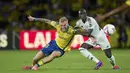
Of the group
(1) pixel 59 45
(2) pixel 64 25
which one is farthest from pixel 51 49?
(2) pixel 64 25

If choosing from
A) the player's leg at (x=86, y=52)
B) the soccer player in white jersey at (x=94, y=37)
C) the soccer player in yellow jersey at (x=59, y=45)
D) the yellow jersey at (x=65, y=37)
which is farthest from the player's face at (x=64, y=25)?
the player's leg at (x=86, y=52)

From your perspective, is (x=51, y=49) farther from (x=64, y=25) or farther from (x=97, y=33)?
(x=97, y=33)

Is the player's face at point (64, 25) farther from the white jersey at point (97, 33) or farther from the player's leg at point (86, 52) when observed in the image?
the player's leg at point (86, 52)

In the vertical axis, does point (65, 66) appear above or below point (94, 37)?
below

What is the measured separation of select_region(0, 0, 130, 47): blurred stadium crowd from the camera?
3047 centimetres

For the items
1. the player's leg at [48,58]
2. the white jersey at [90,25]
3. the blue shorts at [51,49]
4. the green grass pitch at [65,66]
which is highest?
the white jersey at [90,25]

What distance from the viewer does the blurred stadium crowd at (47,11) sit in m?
30.5

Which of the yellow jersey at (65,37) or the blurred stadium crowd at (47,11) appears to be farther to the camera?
the blurred stadium crowd at (47,11)

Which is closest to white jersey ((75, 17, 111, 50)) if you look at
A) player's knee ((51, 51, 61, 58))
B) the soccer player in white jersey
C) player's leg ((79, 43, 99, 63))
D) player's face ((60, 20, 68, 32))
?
the soccer player in white jersey

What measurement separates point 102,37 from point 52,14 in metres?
15.4

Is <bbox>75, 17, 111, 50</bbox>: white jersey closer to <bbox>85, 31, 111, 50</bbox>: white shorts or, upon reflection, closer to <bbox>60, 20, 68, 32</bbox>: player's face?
<bbox>85, 31, 111, 50</bbox>: white shorts

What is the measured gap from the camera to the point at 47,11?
3081 cm

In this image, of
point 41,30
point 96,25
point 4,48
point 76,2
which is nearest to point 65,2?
point 76,2

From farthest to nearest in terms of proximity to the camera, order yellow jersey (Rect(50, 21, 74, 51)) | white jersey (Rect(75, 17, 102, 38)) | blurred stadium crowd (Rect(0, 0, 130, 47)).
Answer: blurred stadium crowd (Rect(0, 0, 130, 47))
white jersey (Rect(75, 17, 102, 38))
yellow jersey (Rect(50, 21, 74, 51))
